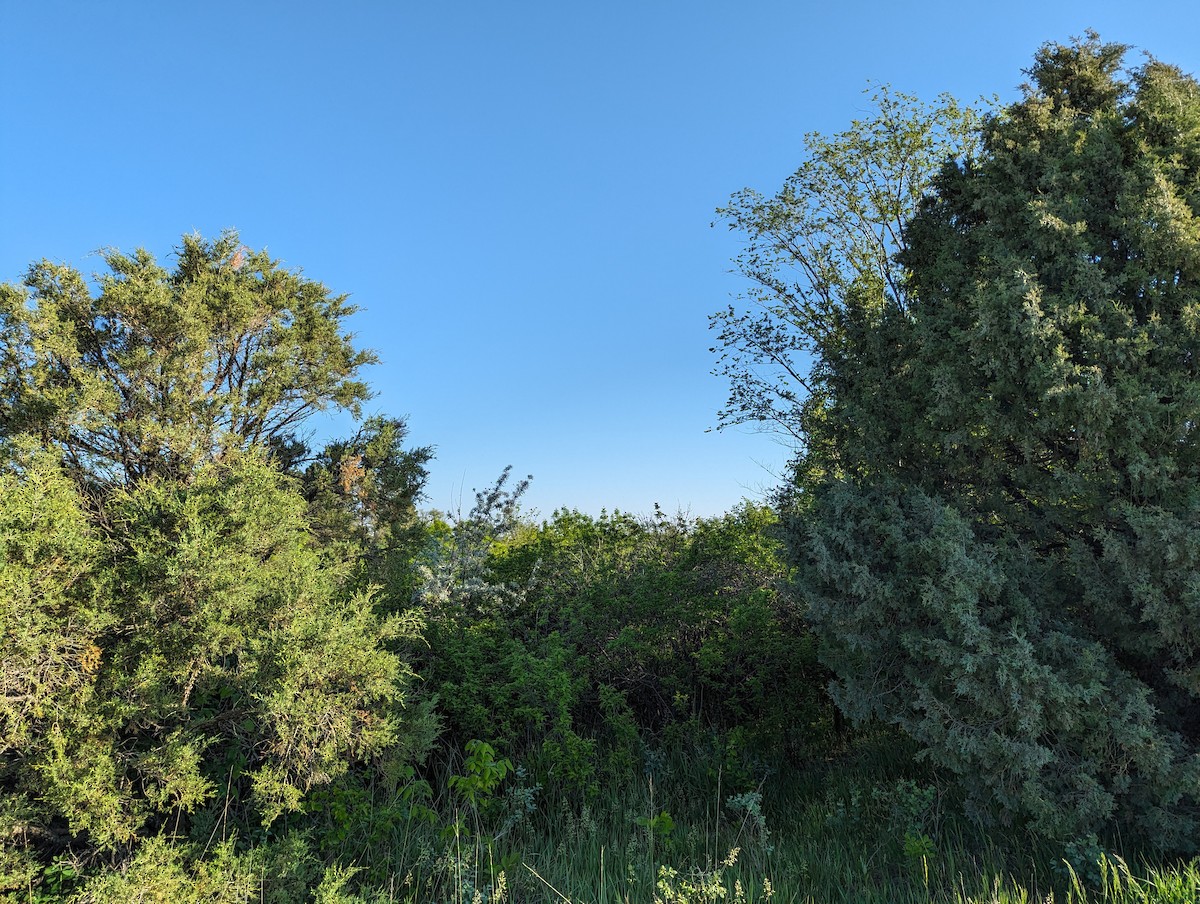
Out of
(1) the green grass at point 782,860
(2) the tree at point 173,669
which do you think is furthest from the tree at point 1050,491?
(2) the tree at point 173,669

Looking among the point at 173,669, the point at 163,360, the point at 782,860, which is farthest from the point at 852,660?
→ the point at 163,360

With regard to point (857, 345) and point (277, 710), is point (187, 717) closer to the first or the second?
point (277, 710)

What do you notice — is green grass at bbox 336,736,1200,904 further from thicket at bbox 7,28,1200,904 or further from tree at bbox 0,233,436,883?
tree at bbox 0,233,436,883

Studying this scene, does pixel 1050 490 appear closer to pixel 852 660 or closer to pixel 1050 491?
pixel 1050 491

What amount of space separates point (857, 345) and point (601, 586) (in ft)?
10.8

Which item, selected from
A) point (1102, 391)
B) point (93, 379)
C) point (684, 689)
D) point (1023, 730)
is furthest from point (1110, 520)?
point (93, 379)

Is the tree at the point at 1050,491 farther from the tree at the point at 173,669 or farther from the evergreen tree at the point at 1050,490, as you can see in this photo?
the tree at the point at 173,669

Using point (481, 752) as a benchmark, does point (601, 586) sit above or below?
above

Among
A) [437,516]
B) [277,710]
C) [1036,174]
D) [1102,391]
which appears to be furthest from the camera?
[437,516]

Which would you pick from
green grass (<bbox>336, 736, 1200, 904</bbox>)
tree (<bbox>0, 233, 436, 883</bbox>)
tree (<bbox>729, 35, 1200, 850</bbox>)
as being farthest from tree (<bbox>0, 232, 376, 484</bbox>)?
tree (<bbox>729, 35, 1200, 850</bbox>)

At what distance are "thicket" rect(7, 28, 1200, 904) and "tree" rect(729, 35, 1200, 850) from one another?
0.02 metres

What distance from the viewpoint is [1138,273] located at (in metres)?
4.18

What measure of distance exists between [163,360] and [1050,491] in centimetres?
921

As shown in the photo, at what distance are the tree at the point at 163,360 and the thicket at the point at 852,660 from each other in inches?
142
